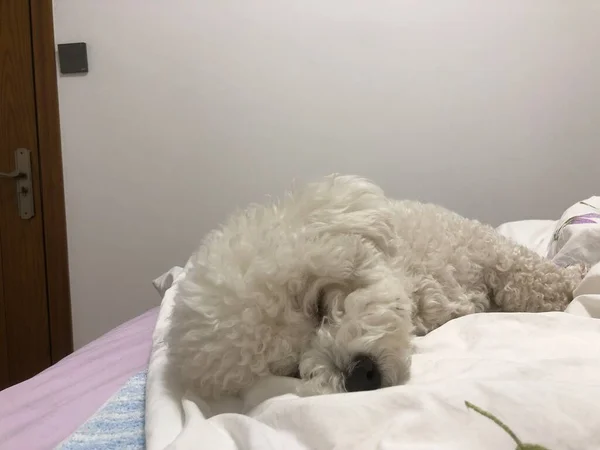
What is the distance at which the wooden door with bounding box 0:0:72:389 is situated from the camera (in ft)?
7.89

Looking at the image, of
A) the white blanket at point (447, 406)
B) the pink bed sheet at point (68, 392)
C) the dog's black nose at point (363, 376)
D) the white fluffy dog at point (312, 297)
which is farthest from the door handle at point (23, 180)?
the dog's black nose at point (363, 376)

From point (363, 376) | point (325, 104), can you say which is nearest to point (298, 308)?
point (363, 376)

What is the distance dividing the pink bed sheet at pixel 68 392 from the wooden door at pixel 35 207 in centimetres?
117

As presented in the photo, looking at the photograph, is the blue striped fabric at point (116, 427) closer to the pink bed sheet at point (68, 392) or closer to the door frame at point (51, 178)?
the pink bed sheet at point (68, 392)

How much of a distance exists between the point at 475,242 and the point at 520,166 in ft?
4.01

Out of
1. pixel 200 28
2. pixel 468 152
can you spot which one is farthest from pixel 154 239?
pixel 468 152

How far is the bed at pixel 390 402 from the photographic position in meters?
0.61

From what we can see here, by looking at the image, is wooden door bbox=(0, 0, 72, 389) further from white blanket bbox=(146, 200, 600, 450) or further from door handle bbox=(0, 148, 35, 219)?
white blanket bbox=(146, 200, 600, 450)

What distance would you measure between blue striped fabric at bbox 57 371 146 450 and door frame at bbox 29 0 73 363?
1624mm

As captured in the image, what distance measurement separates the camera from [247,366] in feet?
3.04

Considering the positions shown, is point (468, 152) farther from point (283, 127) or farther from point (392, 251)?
point (392, 251)

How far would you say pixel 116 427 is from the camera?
0.91m

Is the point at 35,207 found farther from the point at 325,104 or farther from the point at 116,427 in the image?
the point at 116,427

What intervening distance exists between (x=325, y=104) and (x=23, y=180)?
1318mm
